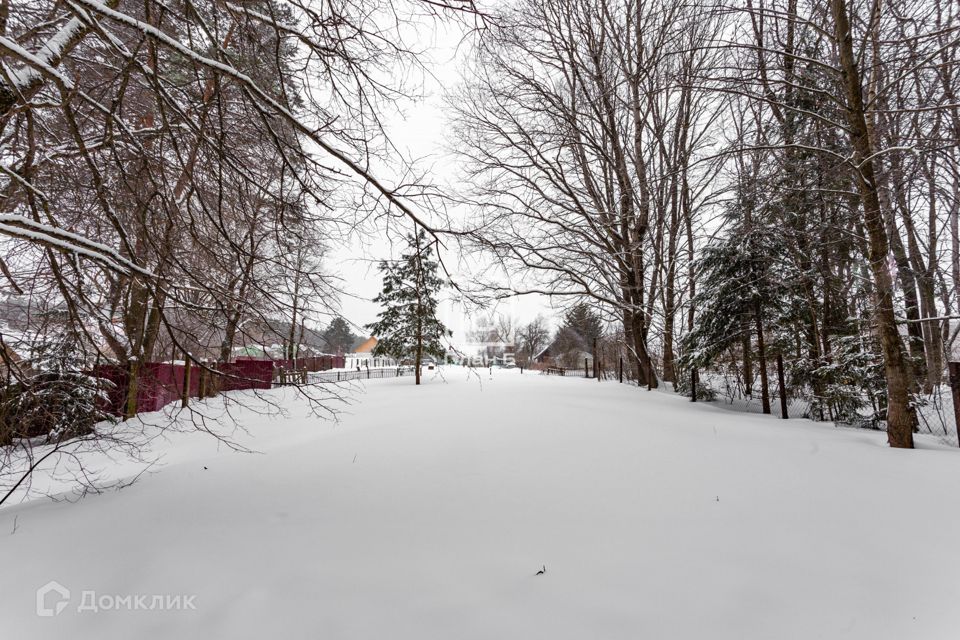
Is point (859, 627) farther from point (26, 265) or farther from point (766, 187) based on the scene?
point (26, 265)

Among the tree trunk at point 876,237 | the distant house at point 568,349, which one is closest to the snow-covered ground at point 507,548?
the tree trunk at point 876,237

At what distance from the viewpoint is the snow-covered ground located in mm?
1616

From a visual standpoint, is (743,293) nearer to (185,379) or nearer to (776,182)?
(776,182)

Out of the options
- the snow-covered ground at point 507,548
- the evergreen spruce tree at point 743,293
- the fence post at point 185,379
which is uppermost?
the evergreen spruce tree at point 743,293

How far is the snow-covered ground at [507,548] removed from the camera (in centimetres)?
162

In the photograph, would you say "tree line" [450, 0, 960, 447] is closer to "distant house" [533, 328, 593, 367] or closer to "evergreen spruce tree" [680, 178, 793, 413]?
"evergreen spruce tree" [680, 178, 793, 413]

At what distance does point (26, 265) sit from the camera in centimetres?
367

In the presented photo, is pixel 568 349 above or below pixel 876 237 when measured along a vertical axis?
below

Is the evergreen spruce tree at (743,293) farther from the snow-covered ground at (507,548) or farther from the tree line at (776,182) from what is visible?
the snow-covered ground at (507,548)

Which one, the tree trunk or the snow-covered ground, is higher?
the tree trunk

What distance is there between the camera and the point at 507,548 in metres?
2.06

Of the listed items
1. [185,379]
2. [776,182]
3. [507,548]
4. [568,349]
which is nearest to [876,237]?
[776,182]

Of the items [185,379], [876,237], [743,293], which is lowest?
[185,379]

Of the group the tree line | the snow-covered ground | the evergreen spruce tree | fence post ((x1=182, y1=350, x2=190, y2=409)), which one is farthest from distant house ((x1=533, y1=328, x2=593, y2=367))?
fence post ((x1=182, y1=350, x2=190, y2=409))
